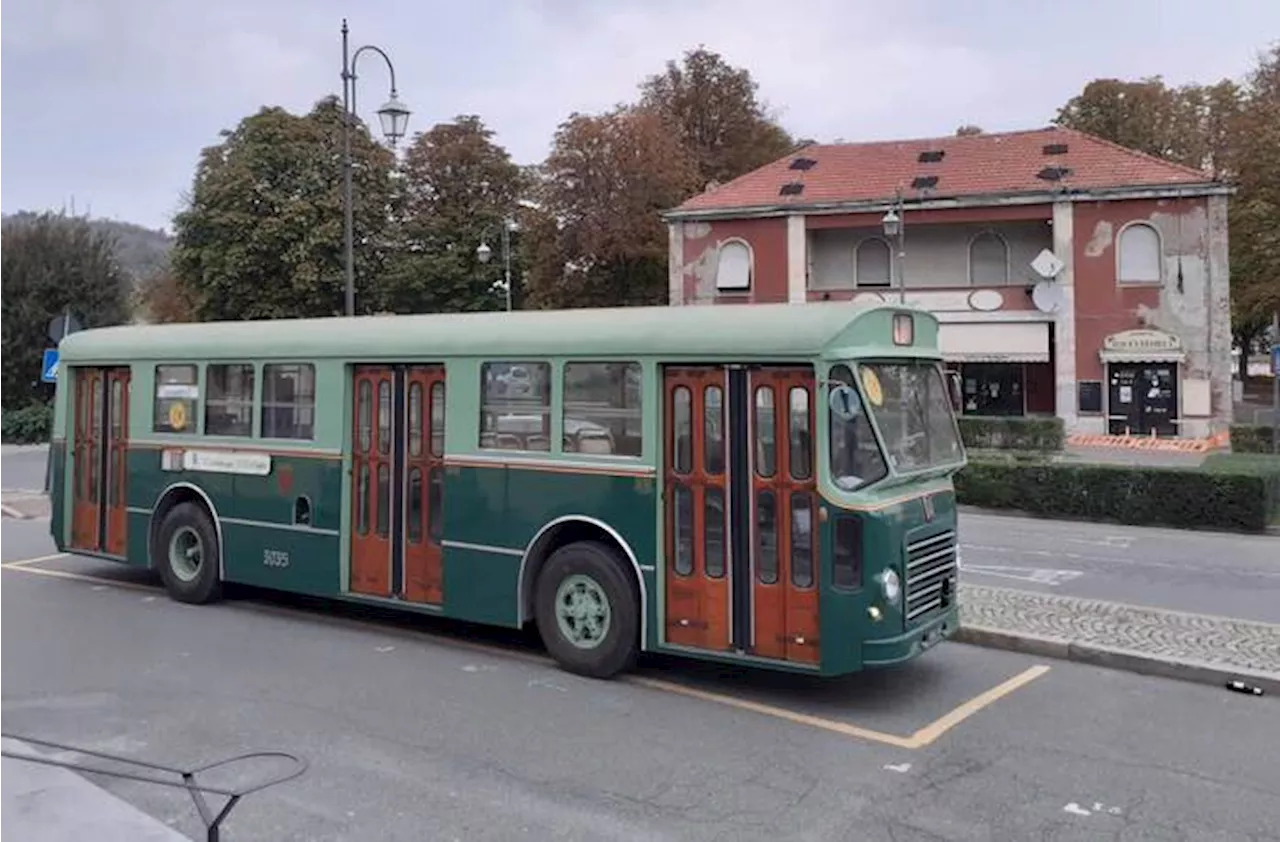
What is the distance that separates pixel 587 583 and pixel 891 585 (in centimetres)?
224

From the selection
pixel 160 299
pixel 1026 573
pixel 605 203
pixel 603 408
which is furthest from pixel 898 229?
pixel 160 299

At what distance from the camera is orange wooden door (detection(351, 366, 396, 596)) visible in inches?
368

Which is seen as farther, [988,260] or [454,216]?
[454,216]

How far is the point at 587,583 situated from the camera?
809 centimetres

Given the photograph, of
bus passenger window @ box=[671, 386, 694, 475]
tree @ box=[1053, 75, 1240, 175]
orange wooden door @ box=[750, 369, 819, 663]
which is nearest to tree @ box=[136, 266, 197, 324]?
tree @ box=[1053, 75, 1240, 175]

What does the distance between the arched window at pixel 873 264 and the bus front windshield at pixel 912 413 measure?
33.0m

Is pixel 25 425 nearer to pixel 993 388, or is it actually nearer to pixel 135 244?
pixel 993 388

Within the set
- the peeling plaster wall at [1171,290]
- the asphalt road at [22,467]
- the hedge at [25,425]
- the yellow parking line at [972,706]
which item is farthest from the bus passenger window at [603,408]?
the hedge at [25,425]

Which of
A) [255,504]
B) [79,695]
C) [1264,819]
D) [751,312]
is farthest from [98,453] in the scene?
[1264,819]

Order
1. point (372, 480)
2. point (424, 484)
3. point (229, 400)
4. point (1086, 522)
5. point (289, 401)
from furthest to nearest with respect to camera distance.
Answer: point (1086, 522)
point (229, 400)
point (289, 401)
point (372, 480)
point (424, 484)

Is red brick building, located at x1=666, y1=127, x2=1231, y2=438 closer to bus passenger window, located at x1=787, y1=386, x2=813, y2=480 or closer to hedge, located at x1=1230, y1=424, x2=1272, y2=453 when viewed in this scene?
hedge, located at x1=1230, y1=424, x2=1272, y2=453

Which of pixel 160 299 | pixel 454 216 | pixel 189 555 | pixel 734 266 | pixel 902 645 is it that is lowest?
pixel 902 645

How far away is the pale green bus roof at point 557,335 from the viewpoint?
734 cm

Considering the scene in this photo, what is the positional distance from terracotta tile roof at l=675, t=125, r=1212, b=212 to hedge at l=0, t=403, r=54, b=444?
2400 centimetres
